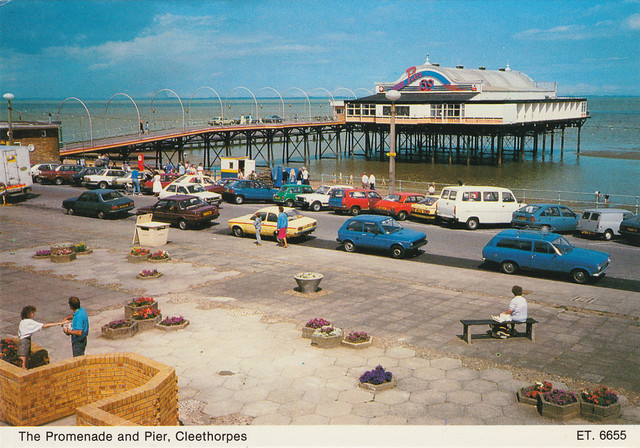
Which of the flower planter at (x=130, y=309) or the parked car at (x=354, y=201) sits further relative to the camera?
the parked car at (x=354, y=201)

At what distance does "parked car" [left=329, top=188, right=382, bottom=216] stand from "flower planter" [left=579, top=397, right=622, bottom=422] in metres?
22.7

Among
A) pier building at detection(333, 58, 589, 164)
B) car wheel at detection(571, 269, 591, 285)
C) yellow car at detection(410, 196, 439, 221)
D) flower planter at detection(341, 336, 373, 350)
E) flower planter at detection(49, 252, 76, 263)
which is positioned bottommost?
car wheel at detection(571, 269, 591, 285)

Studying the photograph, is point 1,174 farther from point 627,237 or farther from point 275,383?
point 627,237

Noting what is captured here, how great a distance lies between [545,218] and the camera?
2675 cm

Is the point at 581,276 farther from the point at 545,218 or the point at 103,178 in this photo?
the point at 103,178

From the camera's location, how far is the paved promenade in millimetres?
9867

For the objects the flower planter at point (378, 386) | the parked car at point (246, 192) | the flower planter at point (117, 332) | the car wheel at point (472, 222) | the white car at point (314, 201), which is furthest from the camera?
the parked car at point (246, 192)

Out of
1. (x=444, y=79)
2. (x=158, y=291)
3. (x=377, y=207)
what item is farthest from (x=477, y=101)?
(x=158, y=291)

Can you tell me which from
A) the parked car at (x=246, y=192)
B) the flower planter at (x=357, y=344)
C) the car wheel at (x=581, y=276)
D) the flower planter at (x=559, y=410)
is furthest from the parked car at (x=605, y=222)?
the flower planter at (x=559, y=410)

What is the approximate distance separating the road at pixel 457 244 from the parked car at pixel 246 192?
2.59 feet

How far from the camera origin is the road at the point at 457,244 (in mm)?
19933

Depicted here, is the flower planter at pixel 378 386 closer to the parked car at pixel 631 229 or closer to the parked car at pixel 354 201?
the parked car at pixel 631 229

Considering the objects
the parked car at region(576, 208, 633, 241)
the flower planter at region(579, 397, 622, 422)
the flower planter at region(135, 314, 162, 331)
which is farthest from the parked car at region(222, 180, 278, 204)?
the flower planter at region(579, 397, 622, 422)

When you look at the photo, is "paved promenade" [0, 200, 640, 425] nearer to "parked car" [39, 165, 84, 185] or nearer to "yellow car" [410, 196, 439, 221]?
"yellow car" [410, 196, 439, 221]
